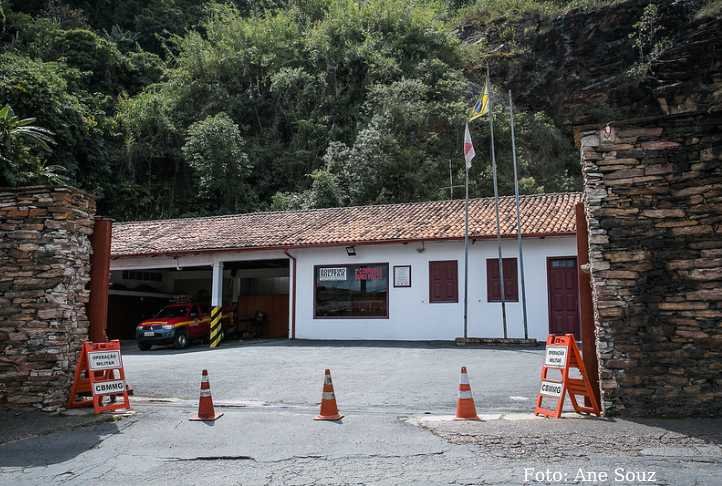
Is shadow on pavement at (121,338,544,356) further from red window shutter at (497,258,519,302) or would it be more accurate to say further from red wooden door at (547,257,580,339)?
red window shutter at (497,258,519,302)

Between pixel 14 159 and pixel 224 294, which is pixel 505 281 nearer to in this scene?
pixel 224 294

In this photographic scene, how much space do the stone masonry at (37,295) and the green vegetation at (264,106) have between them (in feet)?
70.6

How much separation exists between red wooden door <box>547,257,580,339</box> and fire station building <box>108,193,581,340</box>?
1.1 inches

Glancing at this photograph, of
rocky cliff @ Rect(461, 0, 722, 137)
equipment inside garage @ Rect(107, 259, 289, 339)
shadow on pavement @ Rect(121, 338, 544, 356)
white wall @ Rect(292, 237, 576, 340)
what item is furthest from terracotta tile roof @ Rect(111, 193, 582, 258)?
rocky cliff @ Rect(461, 0, 722, 137)

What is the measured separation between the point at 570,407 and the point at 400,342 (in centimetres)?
1007

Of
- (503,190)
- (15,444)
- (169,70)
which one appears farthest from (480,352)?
(169,70)

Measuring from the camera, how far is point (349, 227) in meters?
21.1

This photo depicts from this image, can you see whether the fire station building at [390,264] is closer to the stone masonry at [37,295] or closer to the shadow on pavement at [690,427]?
the shadow on pavement at [690,427]

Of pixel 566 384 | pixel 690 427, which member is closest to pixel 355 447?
pixel 566 384

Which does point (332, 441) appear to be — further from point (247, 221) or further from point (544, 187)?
point (544, 187)

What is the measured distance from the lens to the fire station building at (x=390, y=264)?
1784 centimetres

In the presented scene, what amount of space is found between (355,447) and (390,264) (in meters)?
12.9

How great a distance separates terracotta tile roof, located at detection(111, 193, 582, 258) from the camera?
18.8m

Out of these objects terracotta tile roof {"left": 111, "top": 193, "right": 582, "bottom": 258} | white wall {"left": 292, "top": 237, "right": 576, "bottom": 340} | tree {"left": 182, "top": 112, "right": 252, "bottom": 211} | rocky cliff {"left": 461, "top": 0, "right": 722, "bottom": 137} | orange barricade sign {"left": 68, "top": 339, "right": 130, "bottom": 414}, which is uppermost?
rocky cliff {"left": 461, "top": 0, "right": 722, "bottom": 137}
